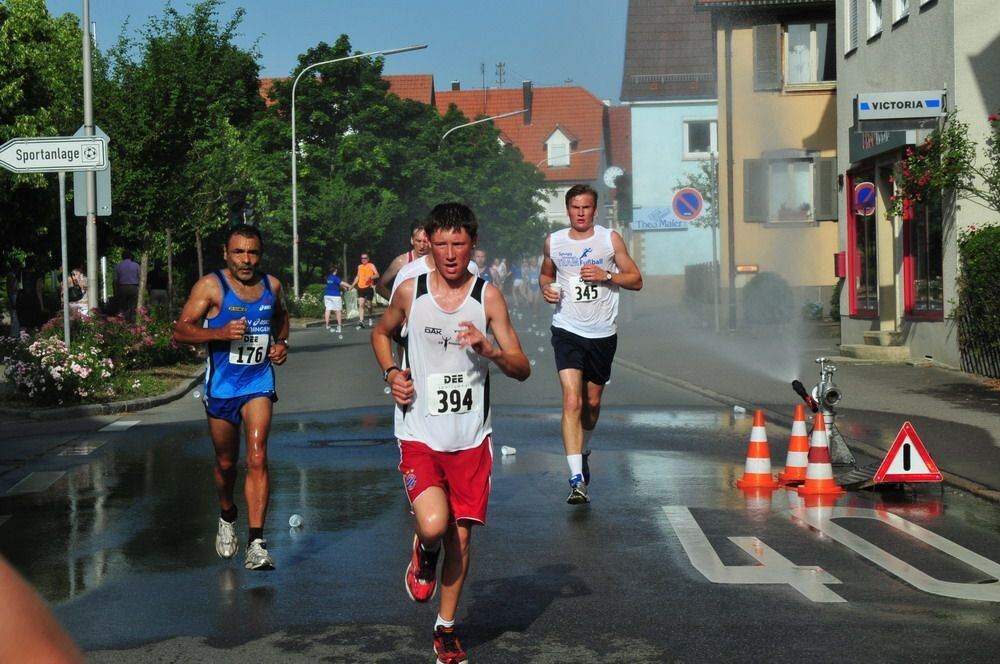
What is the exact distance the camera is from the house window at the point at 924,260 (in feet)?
67.7

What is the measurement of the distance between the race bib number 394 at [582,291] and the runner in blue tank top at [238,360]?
2444 millimetres

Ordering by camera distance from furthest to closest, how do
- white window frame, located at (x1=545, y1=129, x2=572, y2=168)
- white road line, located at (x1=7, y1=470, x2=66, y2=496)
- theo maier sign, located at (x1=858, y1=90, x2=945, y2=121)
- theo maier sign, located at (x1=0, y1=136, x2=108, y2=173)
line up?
white window frame, located at (x1=545, y1=129, x2=572, y2=168)
theo maier sign, located at (x1=858, y1=90, x2=945, y2=121)
theo maier sign, located at (x1=0, y1=136, x2=108, y2=173)
white road line, located at (x1=7, y1=470, x2=66, y2=496)

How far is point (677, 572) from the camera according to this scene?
277 inches

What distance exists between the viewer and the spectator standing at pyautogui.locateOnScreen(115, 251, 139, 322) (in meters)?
28.0

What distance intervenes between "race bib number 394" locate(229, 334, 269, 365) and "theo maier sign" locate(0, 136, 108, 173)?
10.1 m

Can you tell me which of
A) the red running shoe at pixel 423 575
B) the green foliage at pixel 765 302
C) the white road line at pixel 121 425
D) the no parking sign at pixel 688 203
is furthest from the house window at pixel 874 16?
the red running shoe at pixel 423 575

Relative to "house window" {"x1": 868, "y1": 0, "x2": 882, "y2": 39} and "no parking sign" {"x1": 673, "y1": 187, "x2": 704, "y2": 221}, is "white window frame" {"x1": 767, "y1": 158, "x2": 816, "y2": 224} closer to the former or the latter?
A: "no parking sign" {"x1": 673, "y1": 187, "x2": 704, "y2": 221}

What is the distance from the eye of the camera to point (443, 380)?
5.45 metres

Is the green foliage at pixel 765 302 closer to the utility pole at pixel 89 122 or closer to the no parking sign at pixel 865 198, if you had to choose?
the no parking sign at pixel 865 198

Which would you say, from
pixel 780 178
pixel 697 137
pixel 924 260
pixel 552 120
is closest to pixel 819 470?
pixel 924 260

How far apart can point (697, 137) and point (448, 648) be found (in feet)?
200

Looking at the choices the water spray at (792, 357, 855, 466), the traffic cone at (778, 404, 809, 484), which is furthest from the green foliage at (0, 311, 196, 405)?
the traffic cone at (778, 404, 809, 484)

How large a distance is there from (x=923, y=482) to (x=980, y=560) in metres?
2.77

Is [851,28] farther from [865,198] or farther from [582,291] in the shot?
[582,291]
